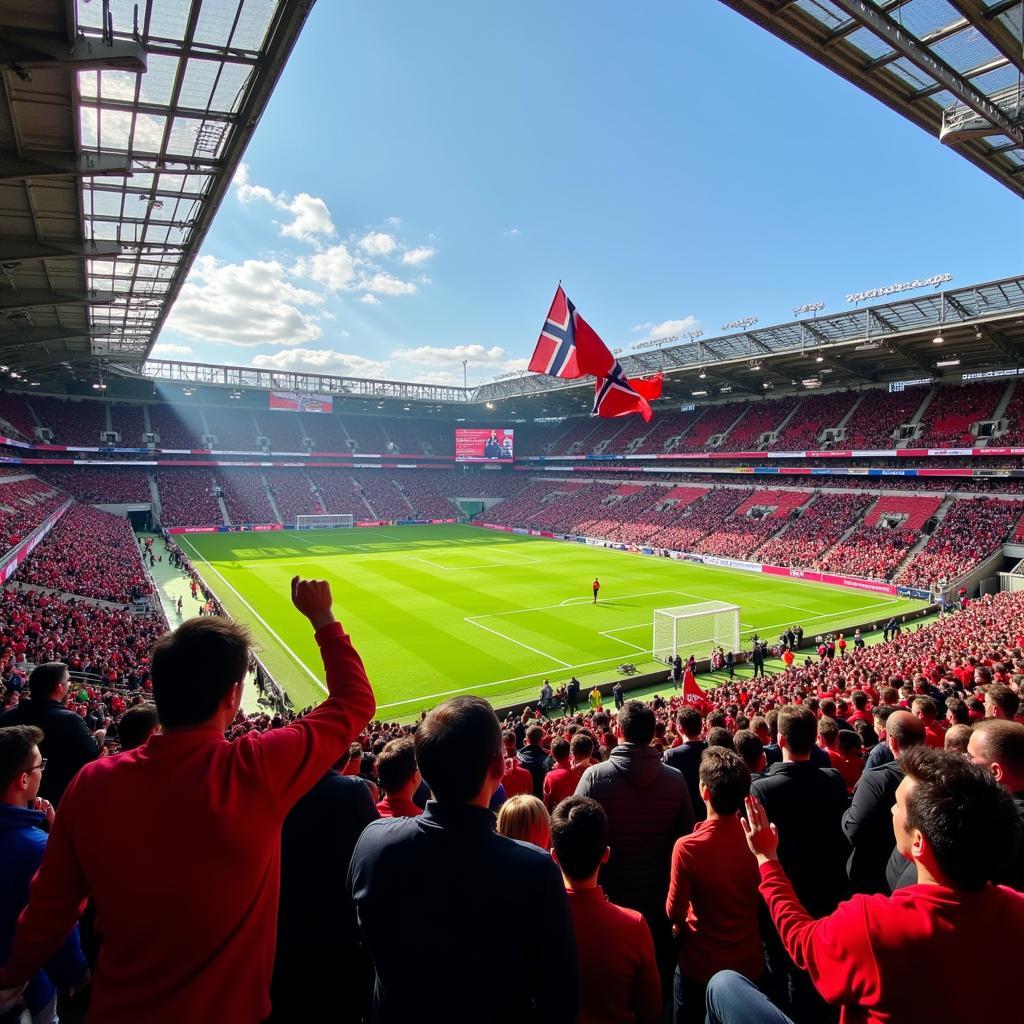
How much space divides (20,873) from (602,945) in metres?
2.62

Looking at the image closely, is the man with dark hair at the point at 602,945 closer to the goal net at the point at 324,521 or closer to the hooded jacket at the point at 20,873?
the hooded jacket at the point at 20,873

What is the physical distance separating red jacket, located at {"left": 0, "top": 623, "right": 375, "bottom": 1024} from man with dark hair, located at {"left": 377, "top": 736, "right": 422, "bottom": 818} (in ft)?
6.72

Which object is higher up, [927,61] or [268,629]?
[927,61]

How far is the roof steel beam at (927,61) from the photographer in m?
7.79

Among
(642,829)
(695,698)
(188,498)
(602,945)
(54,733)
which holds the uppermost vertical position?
(602,945)

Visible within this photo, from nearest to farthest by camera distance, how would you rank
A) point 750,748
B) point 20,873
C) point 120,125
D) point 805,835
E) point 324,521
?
point 20,873 → point 805,835 → point 750,748 → point 120,125 → point 324,521

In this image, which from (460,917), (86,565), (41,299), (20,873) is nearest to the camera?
(460,917)

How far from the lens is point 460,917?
6.40 ft

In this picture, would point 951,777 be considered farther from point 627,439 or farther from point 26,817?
point 627,439

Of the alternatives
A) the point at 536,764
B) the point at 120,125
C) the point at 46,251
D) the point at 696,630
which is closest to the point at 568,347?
the point at 696,630

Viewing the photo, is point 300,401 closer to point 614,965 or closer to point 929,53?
point 929,53

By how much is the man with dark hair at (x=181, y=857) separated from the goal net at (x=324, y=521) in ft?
207

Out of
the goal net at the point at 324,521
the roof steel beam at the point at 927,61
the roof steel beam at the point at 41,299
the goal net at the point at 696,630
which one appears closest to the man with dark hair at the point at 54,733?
the roof steel beam at the point at 927,61

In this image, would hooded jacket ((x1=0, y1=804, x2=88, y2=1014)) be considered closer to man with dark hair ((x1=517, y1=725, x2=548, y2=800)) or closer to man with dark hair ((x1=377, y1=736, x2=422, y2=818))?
man with dark hair ((x1=377, y1=736, x2=422, y2=818))
